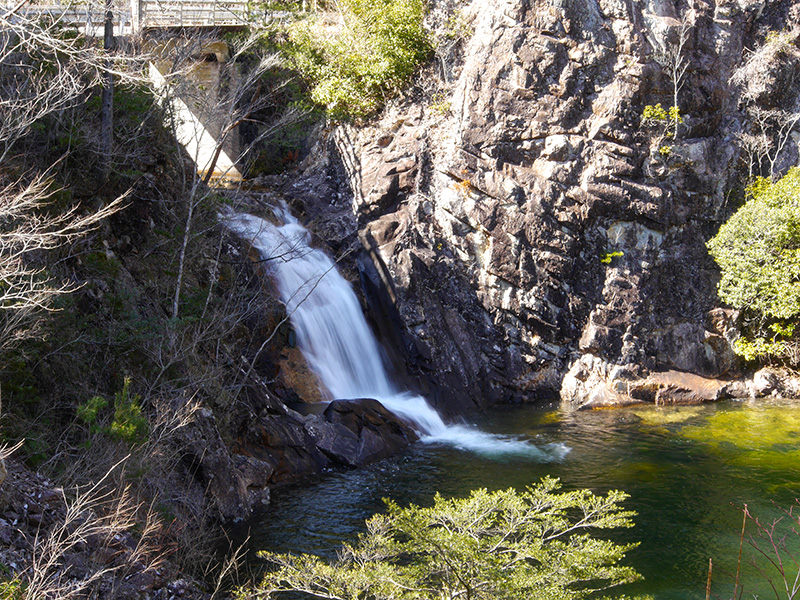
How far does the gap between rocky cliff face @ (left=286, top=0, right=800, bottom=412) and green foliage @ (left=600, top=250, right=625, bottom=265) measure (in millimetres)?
42

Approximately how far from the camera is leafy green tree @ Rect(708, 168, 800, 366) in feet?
60.5

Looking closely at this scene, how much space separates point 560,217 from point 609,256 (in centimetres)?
191

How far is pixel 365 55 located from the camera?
22.6 m

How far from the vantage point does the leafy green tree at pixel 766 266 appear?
1844cm

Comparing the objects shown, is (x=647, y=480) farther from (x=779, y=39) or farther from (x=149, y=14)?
(x=779, y=39)

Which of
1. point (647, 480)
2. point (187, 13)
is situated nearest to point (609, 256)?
point (647, 480)

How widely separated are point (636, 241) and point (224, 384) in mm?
13048

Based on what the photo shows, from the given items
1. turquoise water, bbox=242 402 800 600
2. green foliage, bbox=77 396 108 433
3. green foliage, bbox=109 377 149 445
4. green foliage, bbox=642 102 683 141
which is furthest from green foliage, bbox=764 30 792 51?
green foliage, bbox=77 396 108 433

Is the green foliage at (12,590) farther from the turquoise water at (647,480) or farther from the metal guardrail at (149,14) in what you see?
the metal guardrail at (149,14)

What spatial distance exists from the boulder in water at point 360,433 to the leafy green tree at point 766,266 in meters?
10.9

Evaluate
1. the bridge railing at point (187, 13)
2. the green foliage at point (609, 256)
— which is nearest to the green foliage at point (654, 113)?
the green foliage at point (609, 256)

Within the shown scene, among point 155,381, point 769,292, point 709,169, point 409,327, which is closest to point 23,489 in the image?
point 155,381

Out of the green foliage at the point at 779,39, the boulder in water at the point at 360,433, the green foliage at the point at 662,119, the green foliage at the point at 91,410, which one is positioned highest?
the green foliage at the point at 779,39

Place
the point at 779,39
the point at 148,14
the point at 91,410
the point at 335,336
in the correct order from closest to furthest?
the point at 91,410 → the point at 148,14 → the point at 335,336 → the point at 779,39
